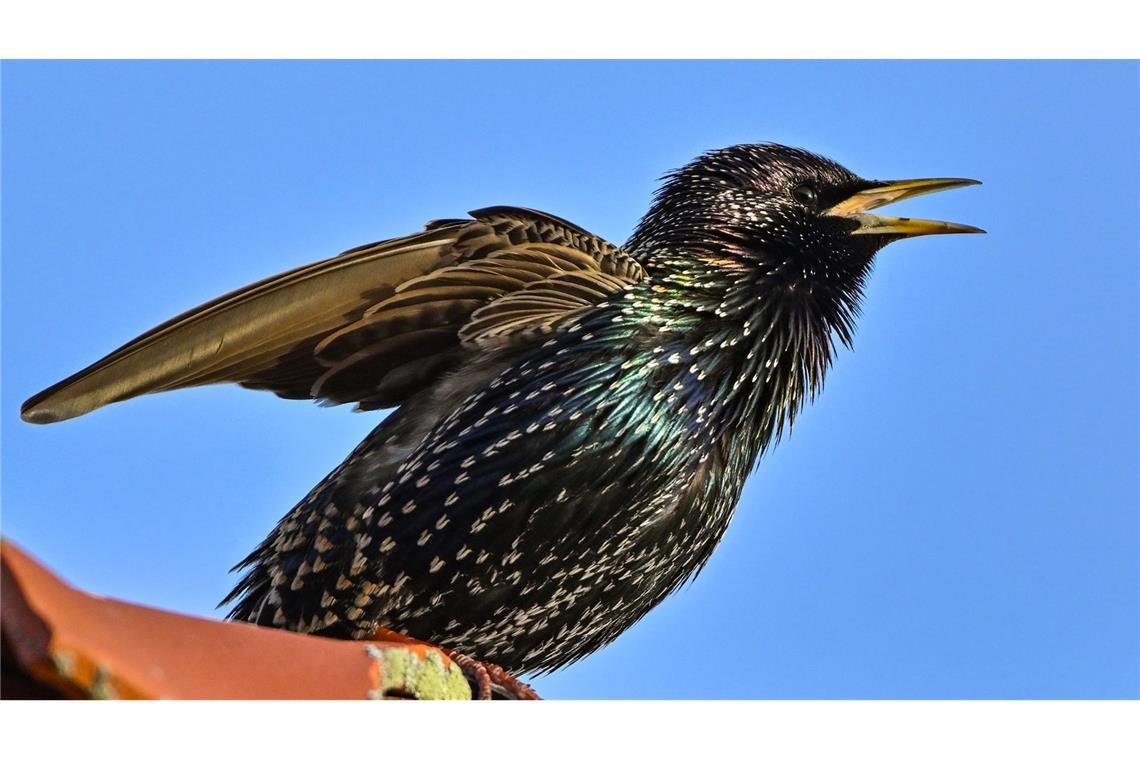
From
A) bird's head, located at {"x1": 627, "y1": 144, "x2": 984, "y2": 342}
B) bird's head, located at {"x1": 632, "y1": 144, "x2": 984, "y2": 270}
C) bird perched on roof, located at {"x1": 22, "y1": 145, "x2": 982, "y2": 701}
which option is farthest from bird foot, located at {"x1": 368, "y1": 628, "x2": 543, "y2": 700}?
bird's head, located at {"x1": 632, "y1": 144, "x2": 984, "y2": 270}

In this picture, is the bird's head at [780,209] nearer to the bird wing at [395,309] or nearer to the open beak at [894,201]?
the open beak at [894,201]

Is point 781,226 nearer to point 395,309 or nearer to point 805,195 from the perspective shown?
point 805,195

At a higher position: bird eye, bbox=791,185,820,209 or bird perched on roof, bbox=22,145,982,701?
bird eye, bbox=791,185,820,209

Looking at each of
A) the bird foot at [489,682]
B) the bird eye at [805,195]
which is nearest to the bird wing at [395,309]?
the bird eye at [805,195]

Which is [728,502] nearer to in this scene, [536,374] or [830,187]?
[536,374]

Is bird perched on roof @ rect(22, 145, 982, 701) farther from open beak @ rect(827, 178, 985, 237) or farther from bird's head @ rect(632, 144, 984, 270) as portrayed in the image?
open beak @ rect(827, 178, 985, 237)

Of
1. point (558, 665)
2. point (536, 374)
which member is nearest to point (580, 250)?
point (536, 374)
